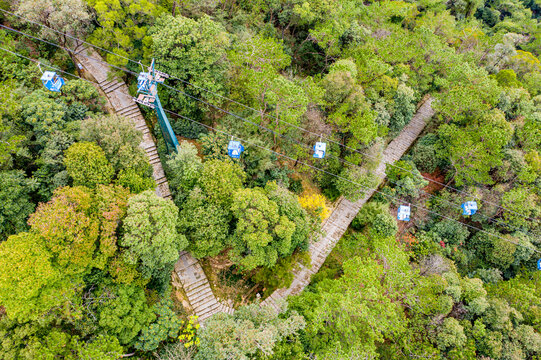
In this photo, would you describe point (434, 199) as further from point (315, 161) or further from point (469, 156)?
point (315, 161)

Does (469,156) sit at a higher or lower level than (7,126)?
lower

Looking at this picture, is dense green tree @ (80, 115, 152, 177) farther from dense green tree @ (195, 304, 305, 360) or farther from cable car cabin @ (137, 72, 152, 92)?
dense green tree @ (195, 304, 305, 360)

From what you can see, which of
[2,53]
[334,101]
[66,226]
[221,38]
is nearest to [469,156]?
[334,101]

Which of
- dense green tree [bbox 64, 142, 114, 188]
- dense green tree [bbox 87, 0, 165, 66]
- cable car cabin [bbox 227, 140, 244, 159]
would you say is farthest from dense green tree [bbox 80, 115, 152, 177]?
cable car cabin [bbox 227, 140, 244, 159]

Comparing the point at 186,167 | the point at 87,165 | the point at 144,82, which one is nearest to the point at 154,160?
the point at 186,167

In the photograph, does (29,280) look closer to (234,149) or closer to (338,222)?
(234,149)

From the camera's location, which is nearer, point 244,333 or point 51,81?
point 244,333
